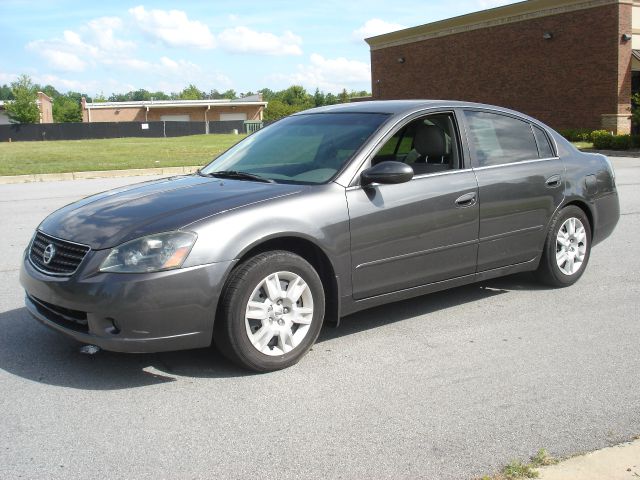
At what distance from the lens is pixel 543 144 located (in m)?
6.35

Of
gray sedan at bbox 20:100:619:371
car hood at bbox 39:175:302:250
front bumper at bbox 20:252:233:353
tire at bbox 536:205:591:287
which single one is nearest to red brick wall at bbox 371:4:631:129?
tire at bbox 536:205:591:287

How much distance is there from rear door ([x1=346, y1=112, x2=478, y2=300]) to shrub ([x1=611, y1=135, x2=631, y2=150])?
980 inches

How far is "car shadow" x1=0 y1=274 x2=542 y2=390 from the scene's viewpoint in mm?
4398

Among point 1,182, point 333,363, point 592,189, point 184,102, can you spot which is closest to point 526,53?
point 1,182

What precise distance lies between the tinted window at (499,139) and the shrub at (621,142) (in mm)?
24061

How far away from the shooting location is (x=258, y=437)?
364 cm

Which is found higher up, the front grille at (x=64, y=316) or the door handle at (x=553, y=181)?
the door handle at (x=553, y=181)

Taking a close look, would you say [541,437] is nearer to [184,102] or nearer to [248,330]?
[248,330]

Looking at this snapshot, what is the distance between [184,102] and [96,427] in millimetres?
79078

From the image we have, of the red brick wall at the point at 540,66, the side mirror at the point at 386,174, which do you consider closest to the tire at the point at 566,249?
the side mirror at the point at 386,174

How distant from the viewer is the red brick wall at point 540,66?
32031mm

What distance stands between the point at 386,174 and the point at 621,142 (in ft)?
85.4

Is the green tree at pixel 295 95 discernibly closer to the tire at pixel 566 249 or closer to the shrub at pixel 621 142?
the shrub at pixel 621 142

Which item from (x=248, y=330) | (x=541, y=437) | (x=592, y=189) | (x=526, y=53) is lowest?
(x=541, y=437)
